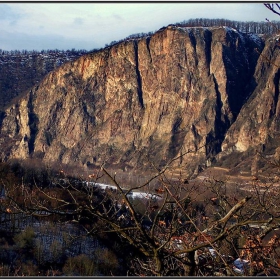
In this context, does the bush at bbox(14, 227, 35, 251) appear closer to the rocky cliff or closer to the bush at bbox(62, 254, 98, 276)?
the bush at bbox(62, 254, 98, 276)

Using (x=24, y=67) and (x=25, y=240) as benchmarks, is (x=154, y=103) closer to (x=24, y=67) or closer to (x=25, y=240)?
(x=24, y=67)

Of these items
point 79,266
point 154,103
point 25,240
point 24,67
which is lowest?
point 79,266

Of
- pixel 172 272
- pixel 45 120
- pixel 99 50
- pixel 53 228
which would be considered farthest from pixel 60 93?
pixel 172 272

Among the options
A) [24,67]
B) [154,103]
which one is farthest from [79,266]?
[24,67]

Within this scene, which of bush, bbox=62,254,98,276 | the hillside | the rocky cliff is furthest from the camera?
the hillside

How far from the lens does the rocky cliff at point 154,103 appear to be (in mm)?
106438

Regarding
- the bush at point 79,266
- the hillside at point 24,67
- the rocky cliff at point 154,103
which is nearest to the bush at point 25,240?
the bush at point 79,266

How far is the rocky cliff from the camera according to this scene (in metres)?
106

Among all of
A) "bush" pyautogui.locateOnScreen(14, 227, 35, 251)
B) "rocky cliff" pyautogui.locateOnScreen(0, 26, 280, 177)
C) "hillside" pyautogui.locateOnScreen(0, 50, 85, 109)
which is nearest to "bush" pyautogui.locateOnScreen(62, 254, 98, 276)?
"bush" pyautogui.locateOnScreen(14, 227, 35, 251)

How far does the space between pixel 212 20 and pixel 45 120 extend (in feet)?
184

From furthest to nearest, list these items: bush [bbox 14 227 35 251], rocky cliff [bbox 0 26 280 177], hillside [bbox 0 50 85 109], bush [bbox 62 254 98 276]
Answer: hillside [bbox 0 50 85 109] < rocky cliff [bbox 0 26 280 177] < bush [bbox 14 227 35 251] < bush [bbox 62 254 98 276]

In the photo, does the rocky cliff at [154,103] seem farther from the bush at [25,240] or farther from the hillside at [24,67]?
the bush at [25,240]

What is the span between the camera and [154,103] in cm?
11731

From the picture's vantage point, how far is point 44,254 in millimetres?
27656
